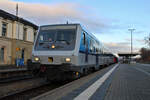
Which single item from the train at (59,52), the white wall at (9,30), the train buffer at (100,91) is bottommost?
the train buffer at (100,91)

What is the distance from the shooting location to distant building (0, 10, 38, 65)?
2613cm

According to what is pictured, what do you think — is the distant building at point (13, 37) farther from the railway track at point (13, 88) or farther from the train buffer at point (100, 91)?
the train buffer at point (100, 91)

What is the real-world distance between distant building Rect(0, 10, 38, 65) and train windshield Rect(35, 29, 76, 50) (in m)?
14.7

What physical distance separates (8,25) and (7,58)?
16.4 feet

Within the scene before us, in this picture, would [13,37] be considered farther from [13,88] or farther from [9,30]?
[13,88]

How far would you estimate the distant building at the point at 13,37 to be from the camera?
26.1 metres

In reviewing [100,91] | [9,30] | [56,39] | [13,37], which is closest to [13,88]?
[56,39]

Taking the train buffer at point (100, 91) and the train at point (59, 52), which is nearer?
the train buffer at point (100, 91)

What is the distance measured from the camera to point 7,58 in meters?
26.8

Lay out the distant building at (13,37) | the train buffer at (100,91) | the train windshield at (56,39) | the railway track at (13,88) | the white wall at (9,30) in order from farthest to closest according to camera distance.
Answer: the white wall at (9,30) → the distant building at (13,37) → the train windshield at (56,39) → the railway track at (13,88) → the train buffer at (100,91)

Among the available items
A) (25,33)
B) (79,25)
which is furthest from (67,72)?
(25,33)

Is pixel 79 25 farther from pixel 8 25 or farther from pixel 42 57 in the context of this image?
pixel 8 25

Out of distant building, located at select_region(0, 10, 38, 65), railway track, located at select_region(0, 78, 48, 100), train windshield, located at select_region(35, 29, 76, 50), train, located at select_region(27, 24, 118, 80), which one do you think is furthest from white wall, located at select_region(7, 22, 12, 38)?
train windshield, located at select_region(35, 29, 76, 50)

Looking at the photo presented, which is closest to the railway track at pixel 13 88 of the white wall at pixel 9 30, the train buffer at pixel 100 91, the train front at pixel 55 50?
the train front at pixel 55 50
